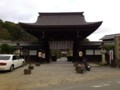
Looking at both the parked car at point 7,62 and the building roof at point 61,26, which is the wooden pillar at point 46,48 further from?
the parked car at point 7,62

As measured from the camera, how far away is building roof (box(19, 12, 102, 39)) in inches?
1243

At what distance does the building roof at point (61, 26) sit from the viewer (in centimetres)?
3156

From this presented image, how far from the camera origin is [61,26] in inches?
1244

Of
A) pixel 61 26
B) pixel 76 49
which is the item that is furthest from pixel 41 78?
pixel 76 49

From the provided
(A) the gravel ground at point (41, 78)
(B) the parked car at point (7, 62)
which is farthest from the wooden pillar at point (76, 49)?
(A) the gravel ground at point (41, 78)

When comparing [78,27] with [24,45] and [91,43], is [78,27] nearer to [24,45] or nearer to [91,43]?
[91,43]

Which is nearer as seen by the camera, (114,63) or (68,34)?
(114,63)

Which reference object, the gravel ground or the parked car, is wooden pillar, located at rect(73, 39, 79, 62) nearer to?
the parked car

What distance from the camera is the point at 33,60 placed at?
115 ft

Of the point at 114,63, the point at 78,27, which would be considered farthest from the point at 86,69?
the point at 78,27

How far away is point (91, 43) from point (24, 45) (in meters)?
10.1

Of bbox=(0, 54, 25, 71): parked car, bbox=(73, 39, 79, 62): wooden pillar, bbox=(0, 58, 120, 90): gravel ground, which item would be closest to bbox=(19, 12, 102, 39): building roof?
bbox=(73, 39, 79, 62): wooden pillar

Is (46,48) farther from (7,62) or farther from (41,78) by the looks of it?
(41,78)

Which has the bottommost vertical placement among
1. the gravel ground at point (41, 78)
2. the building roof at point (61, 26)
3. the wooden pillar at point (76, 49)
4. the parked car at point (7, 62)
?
the gravel ground at point (41, 78)
